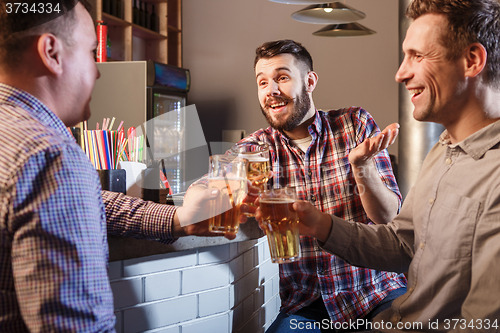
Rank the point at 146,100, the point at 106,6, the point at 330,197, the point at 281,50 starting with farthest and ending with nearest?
the point at 106,6 → the point at 146,100 → the point at 281,50 → the point at 330,197

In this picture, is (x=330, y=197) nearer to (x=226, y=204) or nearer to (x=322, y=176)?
(x=322, y=176)

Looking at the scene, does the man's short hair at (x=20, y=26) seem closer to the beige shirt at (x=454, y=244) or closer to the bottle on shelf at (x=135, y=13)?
the beige shirt at (x=454, y=244)

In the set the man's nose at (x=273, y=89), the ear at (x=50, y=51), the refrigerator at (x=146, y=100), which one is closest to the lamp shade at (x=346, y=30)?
the refrigerator at (x=146, y=100)

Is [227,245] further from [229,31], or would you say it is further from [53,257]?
[229,31]

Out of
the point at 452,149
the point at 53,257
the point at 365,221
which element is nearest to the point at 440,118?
the point at 452,149

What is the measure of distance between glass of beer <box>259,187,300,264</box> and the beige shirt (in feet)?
0.59

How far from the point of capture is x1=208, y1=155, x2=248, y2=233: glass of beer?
1424 mm

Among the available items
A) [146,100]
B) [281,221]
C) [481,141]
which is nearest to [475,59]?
[481,141]

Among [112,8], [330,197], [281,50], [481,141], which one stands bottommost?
[330,197]

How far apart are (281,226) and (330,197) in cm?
76

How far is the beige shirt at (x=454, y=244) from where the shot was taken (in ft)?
4.03

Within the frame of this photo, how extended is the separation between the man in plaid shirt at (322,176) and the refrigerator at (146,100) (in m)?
2.16

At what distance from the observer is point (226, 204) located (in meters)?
1.42

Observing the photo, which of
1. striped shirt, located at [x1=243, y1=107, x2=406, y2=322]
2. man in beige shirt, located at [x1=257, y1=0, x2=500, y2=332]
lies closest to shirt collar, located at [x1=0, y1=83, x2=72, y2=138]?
man in beige shirt, located at [x1=257, y1=0, x2=500, y2=332]
